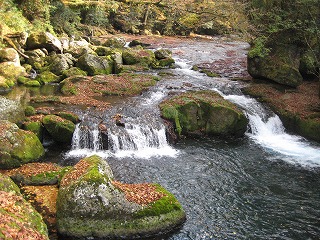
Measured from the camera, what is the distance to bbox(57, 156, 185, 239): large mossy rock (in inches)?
348

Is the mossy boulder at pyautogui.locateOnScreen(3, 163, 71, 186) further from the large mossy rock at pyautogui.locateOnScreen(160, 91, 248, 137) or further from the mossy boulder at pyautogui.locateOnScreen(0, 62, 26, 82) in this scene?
the mossy boulder at pyautogui.locateOnScreen(0, 62, 26, 82)

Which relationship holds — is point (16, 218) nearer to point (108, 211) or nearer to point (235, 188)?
point (108, 211)

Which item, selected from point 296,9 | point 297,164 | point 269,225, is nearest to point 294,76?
point 296,9

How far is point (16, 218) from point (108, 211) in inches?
103

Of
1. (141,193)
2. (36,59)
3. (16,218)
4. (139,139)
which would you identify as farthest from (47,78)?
(16,218)

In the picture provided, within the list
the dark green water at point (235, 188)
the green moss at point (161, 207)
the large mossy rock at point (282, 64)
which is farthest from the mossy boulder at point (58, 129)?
the large mossy rock at point (282, 64)

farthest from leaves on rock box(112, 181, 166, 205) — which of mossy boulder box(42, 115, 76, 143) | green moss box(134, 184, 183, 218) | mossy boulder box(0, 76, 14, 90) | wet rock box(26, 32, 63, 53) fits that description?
wet rock box(26, 32, 63, 53)

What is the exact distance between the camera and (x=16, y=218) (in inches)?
277

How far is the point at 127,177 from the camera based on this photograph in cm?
1272

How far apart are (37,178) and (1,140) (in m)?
2.42

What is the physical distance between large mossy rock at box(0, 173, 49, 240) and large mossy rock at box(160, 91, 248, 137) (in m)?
10.5

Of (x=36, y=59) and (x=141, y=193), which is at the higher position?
(x=36, y=59)

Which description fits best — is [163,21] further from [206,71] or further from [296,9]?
[296,9]

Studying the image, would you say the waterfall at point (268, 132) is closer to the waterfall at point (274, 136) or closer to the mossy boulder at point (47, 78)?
the waterfall at point (274, 136)
